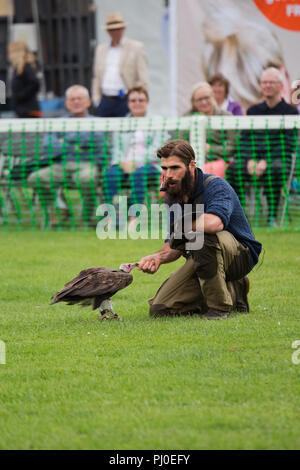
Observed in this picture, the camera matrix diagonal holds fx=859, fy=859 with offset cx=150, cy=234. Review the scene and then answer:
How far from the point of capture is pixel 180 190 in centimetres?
563

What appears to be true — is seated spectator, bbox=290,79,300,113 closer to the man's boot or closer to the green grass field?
the green grass field

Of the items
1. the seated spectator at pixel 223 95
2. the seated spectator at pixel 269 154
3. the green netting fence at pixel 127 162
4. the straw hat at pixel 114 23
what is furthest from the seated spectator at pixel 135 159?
the straw hat at pixel 114 23

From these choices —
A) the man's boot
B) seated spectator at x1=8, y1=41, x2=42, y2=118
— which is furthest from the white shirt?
the man's boot

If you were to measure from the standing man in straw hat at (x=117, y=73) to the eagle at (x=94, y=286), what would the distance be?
666 centimetres

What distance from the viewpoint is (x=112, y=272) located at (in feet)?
18.8

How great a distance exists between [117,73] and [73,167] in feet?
6.12

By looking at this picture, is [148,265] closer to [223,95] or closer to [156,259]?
[156,259]

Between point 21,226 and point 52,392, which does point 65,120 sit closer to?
point 21,226

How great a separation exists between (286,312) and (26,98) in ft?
28.0

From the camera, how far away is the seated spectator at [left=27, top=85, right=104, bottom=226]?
36.5ft

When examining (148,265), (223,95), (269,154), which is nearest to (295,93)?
(223,95)

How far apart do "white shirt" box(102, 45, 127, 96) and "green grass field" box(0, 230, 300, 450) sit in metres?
5.63

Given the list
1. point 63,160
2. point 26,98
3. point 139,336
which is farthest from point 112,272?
point 26,98

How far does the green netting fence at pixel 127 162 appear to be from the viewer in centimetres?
1055
